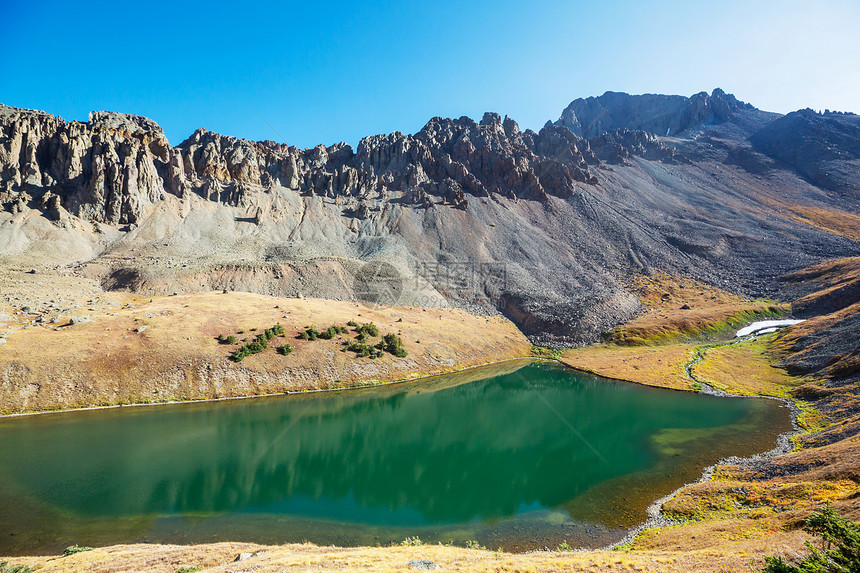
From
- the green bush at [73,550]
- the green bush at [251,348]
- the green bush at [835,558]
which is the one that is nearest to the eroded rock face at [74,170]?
the green bush at [251,348]

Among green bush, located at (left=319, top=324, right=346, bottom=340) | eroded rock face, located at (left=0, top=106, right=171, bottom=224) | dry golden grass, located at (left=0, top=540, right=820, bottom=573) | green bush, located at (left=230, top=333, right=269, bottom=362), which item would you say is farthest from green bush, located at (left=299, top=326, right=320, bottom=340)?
eroded rock face, located at (left=0, top=106, right=171, bottom=224)

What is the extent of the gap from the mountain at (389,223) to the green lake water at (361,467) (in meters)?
43.9

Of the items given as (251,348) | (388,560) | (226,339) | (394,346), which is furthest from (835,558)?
(226,339)

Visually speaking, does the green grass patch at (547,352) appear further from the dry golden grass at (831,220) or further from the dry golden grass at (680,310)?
the dry golden grass at (831,220)

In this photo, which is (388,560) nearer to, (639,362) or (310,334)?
(310,334)

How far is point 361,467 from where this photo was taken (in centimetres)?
3750

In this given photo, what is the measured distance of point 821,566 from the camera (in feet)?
38.1

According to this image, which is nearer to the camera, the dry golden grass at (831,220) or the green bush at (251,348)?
the green bush at (251,348)

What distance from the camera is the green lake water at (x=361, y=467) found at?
26.3m

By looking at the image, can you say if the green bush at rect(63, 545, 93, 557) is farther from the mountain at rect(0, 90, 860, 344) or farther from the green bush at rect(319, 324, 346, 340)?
the mountain at rect(0, 90, 860, 344)

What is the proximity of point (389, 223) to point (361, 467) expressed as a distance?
10614 cm

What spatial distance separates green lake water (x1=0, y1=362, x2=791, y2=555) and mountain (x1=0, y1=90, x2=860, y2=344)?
1730 inches

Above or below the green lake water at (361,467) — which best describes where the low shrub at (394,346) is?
above

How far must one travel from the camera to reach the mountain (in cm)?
9688
